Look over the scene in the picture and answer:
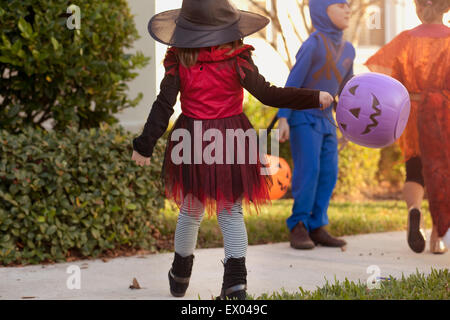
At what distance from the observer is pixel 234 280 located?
3.56 m

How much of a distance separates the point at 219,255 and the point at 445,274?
190cm

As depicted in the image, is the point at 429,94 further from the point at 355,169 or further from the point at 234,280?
the point at 355,169

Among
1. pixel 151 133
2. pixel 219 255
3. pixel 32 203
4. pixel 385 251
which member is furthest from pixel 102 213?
pixel 385 251

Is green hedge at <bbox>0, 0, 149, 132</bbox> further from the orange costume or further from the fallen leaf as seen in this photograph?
the orange costume

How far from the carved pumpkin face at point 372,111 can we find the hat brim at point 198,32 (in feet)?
2.15

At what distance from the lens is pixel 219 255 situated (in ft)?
17.1

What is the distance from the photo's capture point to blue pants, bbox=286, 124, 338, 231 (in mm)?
5531

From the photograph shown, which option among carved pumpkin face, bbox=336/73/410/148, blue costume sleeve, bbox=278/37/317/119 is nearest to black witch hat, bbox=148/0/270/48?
carved pumpkin face, bbox=336/73/410/148

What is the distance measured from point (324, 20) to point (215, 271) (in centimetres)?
235

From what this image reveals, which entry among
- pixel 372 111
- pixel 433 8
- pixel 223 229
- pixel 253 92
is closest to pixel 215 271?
pixel 223 229

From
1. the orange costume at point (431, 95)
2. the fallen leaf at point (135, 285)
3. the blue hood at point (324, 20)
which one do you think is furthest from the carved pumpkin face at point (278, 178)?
the fallen leaf at point (135, 285)

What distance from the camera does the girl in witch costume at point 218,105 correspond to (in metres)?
3.56

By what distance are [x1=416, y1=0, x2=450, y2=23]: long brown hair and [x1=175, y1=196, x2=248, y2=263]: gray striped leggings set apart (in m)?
2.37
